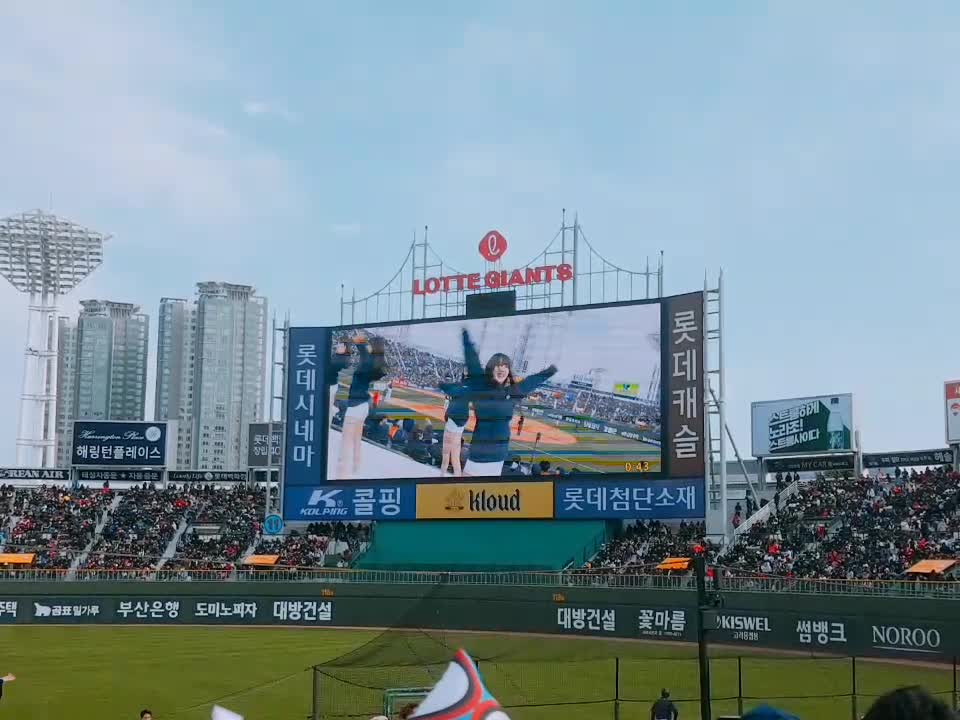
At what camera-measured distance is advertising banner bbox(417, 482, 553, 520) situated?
2018 inches

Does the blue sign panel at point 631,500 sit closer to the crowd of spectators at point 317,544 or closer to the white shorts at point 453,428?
the white shorts at point 453,428

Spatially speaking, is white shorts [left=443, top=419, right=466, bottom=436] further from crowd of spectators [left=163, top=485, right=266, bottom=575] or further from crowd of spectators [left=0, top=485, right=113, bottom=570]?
crowd of spectators [left=0, top=485, right=113, bottom=570]

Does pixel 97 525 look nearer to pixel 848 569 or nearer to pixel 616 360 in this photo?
pixel 616 360

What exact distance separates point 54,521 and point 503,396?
88.6 ft

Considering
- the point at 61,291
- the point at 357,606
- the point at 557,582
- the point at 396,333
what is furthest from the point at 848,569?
the point at 61,291

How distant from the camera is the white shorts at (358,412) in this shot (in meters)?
55.3

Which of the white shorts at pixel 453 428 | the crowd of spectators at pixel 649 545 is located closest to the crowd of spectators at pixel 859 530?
the crowd of spectators at pixel 649 545

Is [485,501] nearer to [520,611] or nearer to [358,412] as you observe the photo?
[358,412]

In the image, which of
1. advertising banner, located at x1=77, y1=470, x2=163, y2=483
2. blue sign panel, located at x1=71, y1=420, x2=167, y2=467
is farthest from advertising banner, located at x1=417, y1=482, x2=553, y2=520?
blue sign panel, located at x1=71, y1=420, x2=167, y2=467

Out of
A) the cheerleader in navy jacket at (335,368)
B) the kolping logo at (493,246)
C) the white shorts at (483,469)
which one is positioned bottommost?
the white shorts at (483,469)

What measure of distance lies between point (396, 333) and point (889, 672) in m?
31.1

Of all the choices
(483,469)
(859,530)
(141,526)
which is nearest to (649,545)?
(483,469)

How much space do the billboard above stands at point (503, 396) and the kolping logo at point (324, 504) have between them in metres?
0.66

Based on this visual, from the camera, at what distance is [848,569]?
41250 mm
